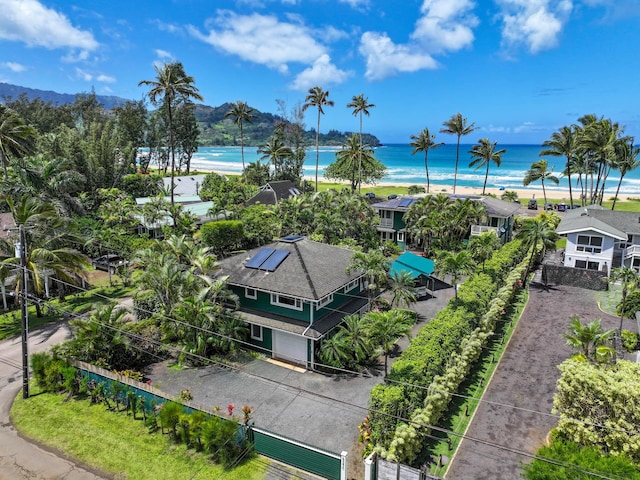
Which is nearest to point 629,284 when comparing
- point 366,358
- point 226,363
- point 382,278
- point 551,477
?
point 382,278

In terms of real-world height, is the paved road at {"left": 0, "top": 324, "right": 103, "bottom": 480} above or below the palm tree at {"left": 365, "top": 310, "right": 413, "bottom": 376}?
below

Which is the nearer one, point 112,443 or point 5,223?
point 112,443

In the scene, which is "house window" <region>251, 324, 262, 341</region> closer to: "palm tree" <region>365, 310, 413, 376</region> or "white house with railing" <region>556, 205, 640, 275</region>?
"palm tree" <region>365, 310, 413, 376</region>

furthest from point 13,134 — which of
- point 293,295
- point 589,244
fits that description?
point 589,244

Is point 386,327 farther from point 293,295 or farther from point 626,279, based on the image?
point 626,279

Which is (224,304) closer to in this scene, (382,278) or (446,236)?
(382,278)

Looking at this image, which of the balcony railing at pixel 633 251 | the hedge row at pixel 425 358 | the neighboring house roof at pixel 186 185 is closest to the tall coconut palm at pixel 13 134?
the neighboring house roof at pixel 186 185

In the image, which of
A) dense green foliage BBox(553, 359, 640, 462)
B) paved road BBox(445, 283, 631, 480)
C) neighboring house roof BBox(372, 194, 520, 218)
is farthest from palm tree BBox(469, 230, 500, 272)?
dense green foliage BBox(553, 359, 640, 462)
